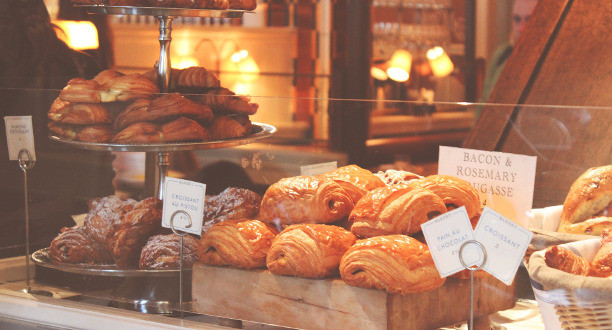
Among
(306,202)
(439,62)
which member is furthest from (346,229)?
(439,62)

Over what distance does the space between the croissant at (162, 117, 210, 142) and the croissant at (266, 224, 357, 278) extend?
1.35ft

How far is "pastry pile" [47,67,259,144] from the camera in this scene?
153 centimetres

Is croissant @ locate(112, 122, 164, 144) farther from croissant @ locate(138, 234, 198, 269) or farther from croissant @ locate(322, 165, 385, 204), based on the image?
croissant @ locate(322, 165, 385, 204)

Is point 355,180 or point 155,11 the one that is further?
point 155,11

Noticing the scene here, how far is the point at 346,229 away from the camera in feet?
4.15

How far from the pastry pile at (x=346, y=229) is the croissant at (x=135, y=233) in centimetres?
20

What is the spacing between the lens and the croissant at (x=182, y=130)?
1544 mm

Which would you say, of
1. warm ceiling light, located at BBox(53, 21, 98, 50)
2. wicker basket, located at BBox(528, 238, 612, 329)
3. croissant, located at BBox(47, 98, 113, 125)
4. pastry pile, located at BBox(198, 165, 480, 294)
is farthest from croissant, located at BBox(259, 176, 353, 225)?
warm ceiling light, located at BBox(53, 21, 98, 50)

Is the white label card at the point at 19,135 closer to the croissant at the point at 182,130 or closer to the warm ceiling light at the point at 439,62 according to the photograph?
the croissant at the point at 182,130

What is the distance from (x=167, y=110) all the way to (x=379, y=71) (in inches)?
119

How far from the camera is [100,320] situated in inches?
57.5

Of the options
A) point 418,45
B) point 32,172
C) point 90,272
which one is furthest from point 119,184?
point 418,45

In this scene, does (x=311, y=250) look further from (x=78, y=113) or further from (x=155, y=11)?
(x=155, y=11)

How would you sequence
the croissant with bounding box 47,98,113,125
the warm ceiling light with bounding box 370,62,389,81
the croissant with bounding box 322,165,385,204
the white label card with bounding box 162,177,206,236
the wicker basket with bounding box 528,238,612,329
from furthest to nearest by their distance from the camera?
1. the warm ceiling light with bounding box 370,62,389,81
2. the croissant with bounding box 47,98,113,125
3. the white label card with bounding box 162,177,206,236
4. the croissant with bounding box 322,165,385,204
5. the wicker basket with bounding box 528,238,612,329
